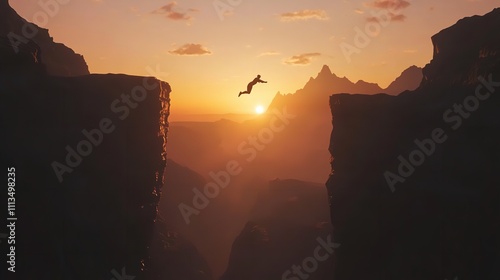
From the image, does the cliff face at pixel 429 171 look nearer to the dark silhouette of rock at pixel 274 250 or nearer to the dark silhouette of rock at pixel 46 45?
the dark silhouette of rock at pixel 274 250

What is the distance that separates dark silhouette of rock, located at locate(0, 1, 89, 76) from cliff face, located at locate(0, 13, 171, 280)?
45.5ft

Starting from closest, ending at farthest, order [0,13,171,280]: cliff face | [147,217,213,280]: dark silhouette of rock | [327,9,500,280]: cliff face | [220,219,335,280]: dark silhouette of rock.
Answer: [0,13,171,280]: cliff face < [327,9,500,280]: cliff face < [220,219,335,280]: dark silhouette of rock < [147,217,213,280]: dark silhouette of rock

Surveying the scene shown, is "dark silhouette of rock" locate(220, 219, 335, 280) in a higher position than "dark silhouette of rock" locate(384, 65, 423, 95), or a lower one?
lower

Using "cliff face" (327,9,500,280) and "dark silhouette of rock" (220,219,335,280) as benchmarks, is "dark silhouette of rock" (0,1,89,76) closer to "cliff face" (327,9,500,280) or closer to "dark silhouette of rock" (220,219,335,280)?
"cliff face" (327,9,500,280)

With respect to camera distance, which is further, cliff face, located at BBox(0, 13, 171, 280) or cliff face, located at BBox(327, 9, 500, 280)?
cliff face, located at BBox(327, 9, 500, 280)

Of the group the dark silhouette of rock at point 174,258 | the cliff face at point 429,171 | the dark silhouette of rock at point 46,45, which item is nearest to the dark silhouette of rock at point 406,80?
the dark silhouette of rock at point 174,258

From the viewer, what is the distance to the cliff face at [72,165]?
1827 cm

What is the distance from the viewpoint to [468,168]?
1912 centimetres

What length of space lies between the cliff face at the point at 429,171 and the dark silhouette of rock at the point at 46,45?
28247mm

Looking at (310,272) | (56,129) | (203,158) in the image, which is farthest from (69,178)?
(203,158)

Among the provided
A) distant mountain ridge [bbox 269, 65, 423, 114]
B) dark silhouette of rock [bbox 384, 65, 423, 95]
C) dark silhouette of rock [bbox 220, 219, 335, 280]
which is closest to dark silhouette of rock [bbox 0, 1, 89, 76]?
dark silhouette of rock [bbox 220, 219, 335, 280]

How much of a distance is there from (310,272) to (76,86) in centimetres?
2621

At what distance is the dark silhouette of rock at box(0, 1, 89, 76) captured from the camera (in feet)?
121

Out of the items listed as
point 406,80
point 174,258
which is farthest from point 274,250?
point 406,80
